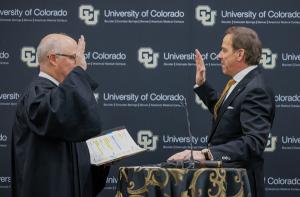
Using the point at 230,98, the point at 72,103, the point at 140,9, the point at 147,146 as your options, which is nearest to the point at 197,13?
the point at 140,9

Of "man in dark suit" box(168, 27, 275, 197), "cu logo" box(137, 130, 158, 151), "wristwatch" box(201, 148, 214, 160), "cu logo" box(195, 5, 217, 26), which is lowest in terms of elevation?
"cu logo" box(137, 130, 158, 151)

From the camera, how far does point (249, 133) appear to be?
3.58m

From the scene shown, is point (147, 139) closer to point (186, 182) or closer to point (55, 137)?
→ point (55, 137)

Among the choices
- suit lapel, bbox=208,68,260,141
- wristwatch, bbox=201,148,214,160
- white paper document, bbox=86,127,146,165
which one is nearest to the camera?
wristwatch, bbox=201,148,214,160

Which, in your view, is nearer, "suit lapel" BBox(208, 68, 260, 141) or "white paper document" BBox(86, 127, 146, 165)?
"white paper document" BBox(86, 127, 146, 165)

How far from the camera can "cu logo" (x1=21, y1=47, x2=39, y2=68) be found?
17.7ft

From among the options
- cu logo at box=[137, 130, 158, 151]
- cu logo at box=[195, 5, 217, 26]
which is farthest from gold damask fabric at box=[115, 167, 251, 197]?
cu logo at box=[195, 5, 217, 26]

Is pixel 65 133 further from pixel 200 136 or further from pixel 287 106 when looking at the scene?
pixel 287 106

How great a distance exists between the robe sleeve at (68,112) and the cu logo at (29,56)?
210 cm

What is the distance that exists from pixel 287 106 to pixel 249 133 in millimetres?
1775

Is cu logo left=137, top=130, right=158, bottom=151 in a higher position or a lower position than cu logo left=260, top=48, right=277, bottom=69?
lower

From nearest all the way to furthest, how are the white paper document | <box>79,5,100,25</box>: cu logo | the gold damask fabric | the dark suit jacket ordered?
the gold damask fabric → the dark suit jacket → the white paper document → <box>79,5,100,25</box>: cu logo

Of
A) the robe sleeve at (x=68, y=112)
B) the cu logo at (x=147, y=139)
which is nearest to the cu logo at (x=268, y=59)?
the cu logo at (x=147, y=139)

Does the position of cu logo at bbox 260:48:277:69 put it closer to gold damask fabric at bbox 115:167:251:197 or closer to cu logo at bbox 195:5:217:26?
cu logo at bbox 195:5:217:26
